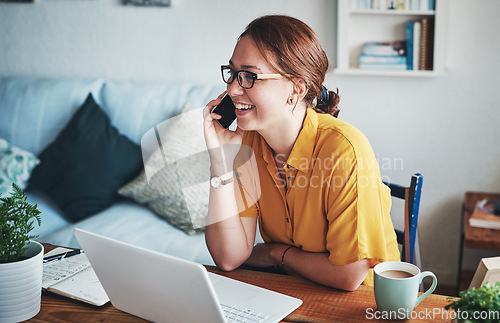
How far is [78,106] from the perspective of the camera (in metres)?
2.73

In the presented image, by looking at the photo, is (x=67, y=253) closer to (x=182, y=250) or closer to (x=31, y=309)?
(x=31, y=309)

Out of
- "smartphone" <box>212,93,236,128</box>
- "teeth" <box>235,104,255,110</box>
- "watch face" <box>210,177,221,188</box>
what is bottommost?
"watch face" <box>210,177,221,188</box>

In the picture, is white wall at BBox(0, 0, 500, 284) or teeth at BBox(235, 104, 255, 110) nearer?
teeth at BBox(235, 104, 255, 110)

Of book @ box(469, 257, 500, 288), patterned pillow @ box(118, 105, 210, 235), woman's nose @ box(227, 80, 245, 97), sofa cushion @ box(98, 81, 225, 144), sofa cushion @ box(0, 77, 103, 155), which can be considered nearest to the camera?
book @ box(469, 257, 500, 288)

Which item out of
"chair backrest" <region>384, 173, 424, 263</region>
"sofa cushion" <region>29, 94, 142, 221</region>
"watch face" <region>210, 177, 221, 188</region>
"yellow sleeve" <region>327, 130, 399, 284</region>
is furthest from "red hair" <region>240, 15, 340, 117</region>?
"sofa cushion" <region>29, 94, 142, 221</region>

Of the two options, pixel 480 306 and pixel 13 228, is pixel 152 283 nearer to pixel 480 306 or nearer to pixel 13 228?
pixel 13 228

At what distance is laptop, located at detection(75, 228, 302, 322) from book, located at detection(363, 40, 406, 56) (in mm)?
1703

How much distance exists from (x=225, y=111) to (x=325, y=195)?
Result: 395mm

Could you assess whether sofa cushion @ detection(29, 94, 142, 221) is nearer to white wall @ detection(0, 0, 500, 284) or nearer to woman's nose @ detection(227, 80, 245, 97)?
white wall @ detection(0, 0, 500, 284)

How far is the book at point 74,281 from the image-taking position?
1066 millimetres

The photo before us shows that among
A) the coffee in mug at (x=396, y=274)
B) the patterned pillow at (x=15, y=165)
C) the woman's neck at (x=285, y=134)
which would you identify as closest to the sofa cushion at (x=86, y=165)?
the patterned pillow at (x=15, y=165)

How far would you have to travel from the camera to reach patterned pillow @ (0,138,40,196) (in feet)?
8.24

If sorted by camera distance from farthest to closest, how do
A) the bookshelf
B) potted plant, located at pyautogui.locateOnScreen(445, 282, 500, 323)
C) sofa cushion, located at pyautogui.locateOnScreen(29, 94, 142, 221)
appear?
sofa cushion, located at pyautogui.locateOnScreen(29, 94, 142, 221) < the bookshelf < potted plant, located at pyautogui.locateOnScreen(445, 282, 500, 323)

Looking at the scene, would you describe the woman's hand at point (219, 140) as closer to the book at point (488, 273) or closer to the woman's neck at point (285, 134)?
the woman's neck at point (285, 134)
